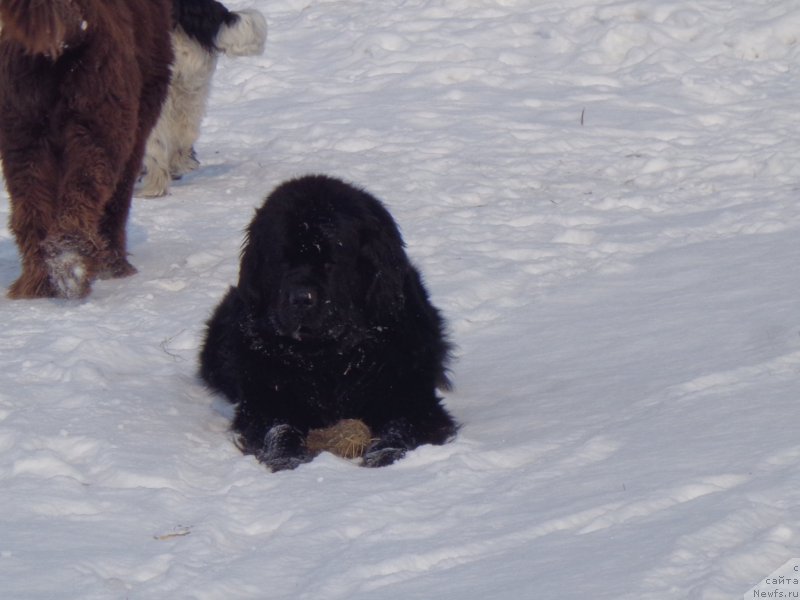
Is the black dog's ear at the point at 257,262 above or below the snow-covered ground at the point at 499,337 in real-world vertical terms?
above

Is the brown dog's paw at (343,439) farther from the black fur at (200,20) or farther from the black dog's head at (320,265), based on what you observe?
the black fur at (200,20)

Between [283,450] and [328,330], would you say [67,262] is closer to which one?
[328,330]

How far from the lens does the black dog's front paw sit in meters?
4.06

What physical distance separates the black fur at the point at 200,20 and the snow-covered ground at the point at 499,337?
0.85m

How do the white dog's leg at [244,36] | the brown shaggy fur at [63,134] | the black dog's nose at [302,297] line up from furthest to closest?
the white dog's leg at [244,36]
the brown shaggy fur at [63,134]
the black dog's nose at [302,297]

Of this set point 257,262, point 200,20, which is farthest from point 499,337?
point 200,20

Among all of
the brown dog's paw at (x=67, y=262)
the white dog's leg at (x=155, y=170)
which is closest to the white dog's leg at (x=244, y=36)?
the white dog's leg at (x=155, y=170)

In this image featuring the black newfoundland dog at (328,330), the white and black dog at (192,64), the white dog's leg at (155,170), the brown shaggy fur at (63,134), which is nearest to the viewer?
the black newfoundland dog at (328,330)

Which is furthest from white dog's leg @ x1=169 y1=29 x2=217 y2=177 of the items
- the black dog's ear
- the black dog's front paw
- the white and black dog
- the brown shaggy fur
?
the black dog's front paw

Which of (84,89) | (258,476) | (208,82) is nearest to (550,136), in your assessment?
(208,82)

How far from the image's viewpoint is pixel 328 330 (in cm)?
429

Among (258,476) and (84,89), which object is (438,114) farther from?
(258,476)

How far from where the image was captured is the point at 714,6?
11391 mm

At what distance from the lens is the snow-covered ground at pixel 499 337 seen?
10.2 feet
